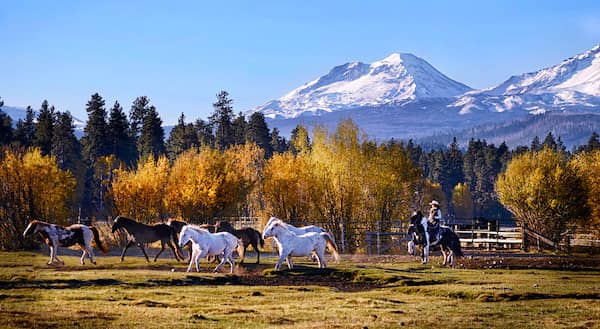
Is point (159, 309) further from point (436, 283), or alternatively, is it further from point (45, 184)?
point (45, 184)

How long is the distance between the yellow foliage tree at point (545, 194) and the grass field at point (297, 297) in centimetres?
2146

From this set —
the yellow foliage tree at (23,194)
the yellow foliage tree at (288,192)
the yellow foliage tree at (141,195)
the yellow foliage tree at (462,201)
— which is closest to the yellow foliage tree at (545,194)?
the yellow foliage tree at (288,192)

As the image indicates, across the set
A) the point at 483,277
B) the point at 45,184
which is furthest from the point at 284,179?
the point at 483,277

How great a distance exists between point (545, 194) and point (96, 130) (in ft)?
202

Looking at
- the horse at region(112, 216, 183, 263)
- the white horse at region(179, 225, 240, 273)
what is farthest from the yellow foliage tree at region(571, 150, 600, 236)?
the white horse at region(179, 225, 240, 273)

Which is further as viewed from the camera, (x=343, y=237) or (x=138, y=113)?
(x=138, y=113)

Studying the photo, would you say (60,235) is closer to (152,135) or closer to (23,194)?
(23,194)

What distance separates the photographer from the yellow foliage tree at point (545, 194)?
Result: 5209 cm

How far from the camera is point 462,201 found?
456ft

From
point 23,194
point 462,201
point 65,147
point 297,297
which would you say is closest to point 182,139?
point 65,147

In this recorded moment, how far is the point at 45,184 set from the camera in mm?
47906

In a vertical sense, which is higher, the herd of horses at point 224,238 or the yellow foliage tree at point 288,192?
the yellow foliage tree at point 288,192

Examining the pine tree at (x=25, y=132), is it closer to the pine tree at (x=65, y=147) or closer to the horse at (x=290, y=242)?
the pine tree at (x=65, y=147)

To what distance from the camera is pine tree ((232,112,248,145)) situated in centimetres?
11181
